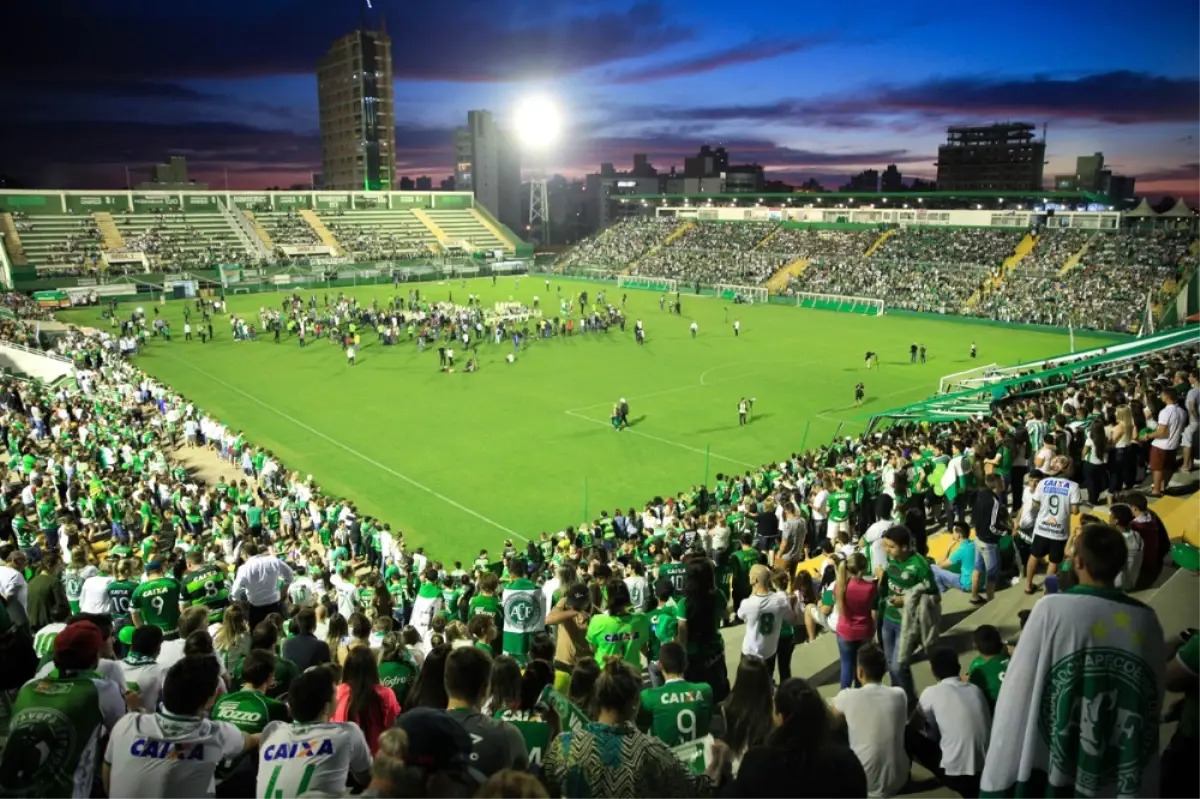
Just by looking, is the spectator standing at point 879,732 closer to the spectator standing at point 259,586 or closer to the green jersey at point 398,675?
the green jersey at point 398,675

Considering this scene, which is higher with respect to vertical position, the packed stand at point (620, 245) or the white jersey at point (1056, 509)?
the packed stand at point (620, 245)

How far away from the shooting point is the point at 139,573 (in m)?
9.39

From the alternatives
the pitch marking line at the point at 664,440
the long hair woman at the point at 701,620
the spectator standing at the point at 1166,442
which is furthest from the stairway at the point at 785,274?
the long hair woman at the point at 701,620

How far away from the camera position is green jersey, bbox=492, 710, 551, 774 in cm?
445

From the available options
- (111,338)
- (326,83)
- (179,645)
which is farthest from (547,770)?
(326,83)

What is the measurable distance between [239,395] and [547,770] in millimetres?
31909

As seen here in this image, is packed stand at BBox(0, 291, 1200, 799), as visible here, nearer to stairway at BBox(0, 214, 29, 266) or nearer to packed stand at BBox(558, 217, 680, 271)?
stairway at BBox(0, 214, 29, 266)

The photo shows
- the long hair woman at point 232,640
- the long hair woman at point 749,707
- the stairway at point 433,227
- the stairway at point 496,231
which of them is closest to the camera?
the long hair woman at point 749,707

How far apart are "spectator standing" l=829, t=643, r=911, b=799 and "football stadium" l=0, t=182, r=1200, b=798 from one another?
6 cm

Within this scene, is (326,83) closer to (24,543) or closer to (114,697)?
(24,543)

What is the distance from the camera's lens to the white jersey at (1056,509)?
891 centimetres

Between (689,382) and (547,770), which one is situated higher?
(547,770)

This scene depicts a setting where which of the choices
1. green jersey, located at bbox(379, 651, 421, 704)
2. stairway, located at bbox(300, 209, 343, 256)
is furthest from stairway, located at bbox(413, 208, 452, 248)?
green jersey, located at bbox(379, 651, 421, 704)

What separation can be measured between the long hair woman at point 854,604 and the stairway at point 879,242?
66.3m
